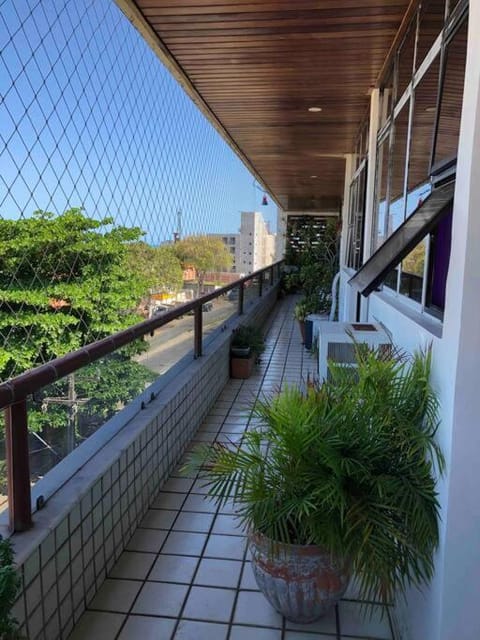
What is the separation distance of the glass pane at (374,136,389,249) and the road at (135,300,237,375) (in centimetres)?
160

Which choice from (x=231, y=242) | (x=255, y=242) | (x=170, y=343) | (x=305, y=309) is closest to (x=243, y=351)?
(x=170, y=343)

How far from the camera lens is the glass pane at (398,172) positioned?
3221mm

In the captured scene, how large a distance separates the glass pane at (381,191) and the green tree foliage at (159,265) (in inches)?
98.5

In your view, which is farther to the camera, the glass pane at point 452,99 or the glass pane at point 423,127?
the glass pane at point 423,127

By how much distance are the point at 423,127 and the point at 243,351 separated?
2.92 m

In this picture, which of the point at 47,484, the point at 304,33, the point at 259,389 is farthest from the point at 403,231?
the point at 259,389

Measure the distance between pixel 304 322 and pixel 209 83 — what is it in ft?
10.8

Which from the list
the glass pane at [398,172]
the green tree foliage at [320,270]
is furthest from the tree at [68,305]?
the green tree foliage at [320,270]

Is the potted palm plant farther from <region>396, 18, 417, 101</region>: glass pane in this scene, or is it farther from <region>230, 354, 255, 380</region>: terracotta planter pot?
<region>230, 354, 255, 380</region>: terracotta planter pot

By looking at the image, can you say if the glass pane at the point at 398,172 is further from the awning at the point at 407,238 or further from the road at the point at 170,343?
the road at the point at 170,343

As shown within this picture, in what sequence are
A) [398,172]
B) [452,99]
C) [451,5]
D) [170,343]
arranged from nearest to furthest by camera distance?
1. [452,99]
2. [451,5]
3. [170,343]
4. [398,172]

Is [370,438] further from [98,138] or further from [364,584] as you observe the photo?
[98,138]

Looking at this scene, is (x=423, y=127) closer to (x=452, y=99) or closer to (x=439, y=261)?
(x=452, y=99)

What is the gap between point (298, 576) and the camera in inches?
64.7
